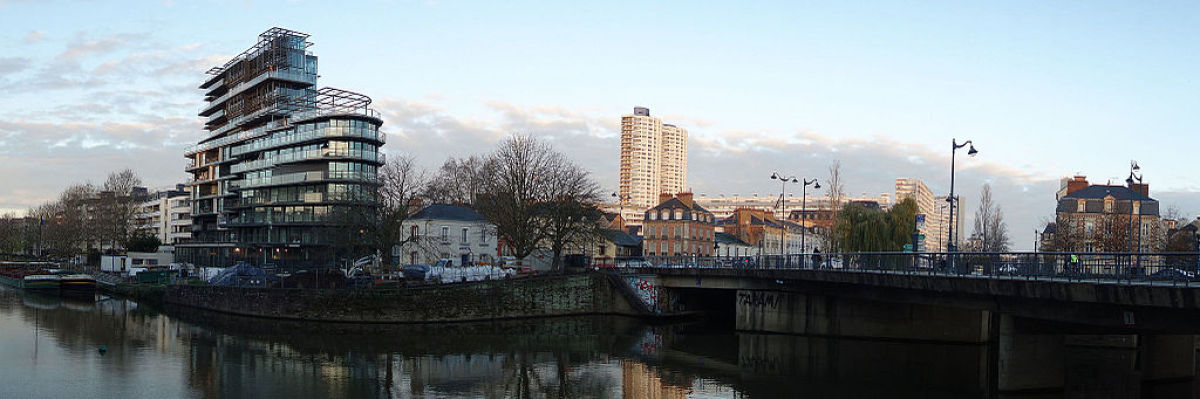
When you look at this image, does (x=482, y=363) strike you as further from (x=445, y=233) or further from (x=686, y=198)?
(x=686, y=198)

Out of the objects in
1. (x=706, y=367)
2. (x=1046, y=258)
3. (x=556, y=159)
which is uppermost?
(x=556, y=159)

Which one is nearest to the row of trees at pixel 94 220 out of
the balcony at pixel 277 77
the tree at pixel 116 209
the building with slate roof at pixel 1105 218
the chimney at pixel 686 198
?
the tree at pixel 116 209

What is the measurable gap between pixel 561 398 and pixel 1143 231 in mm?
95678

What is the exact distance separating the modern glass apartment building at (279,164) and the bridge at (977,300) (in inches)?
1294

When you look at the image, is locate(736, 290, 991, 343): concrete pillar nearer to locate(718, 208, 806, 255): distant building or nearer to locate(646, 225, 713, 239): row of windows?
locate(646, 225, 713, 239): row of windows

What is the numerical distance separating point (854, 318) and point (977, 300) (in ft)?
61.7

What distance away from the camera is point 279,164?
97750mm

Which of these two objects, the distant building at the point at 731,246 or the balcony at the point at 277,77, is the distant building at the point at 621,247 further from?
the balcony at the point at 277,77

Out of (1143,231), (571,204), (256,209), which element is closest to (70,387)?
(571,204)

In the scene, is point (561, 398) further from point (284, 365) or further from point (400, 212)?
point (400, 212)

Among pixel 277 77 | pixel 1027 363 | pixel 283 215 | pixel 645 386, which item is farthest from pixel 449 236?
pixel 1027 363

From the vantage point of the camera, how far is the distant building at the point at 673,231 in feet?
380

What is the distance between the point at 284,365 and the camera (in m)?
42.9

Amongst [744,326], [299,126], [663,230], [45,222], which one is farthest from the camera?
[45,222]
